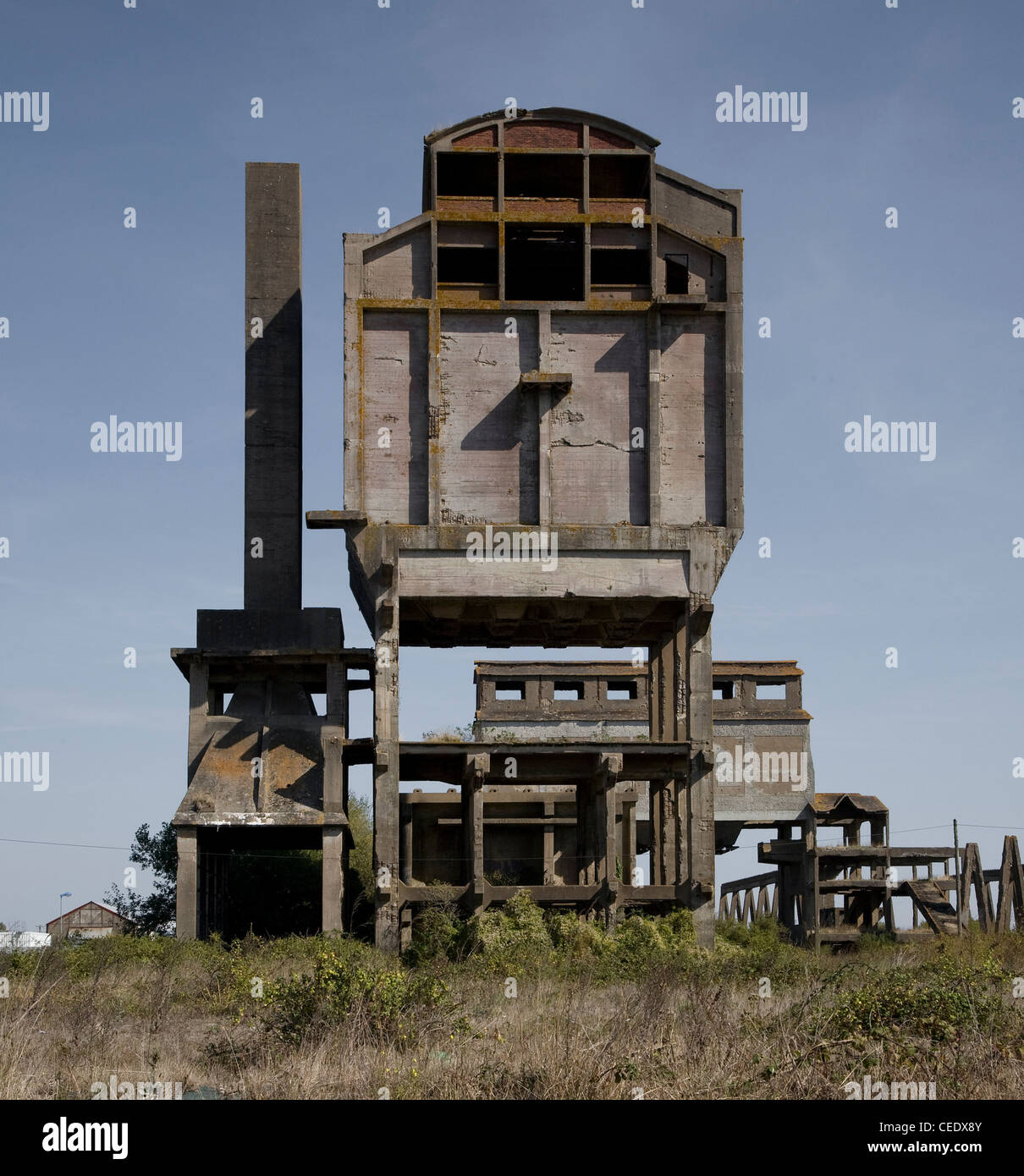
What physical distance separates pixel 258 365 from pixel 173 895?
665 inches

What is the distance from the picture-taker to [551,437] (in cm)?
2806

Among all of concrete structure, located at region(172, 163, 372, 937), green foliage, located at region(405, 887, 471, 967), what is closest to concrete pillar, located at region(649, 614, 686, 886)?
green foliage, located at region(405, 887, 471, 967)

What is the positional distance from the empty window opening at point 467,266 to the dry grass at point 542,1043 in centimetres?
1657

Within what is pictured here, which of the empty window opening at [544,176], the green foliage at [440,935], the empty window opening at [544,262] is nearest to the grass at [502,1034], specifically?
A: the green foliage at [440,935]

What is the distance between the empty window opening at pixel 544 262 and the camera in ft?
97.2

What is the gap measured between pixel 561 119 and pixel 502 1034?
21504mm

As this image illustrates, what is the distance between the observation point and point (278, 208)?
116ft

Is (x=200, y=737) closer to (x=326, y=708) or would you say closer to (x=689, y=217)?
(x=326, y=708)

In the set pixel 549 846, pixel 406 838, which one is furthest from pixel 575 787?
pixel 406 838

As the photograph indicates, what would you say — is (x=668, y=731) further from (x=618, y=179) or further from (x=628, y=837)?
(x=618, y=179)

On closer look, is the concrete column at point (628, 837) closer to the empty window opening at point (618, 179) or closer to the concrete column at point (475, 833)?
the concrete column at point (475, 833)

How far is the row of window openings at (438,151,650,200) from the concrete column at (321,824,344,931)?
1440 cm

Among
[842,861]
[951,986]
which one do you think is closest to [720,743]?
[842,861]
